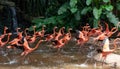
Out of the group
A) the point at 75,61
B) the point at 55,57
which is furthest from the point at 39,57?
the point at 75,61

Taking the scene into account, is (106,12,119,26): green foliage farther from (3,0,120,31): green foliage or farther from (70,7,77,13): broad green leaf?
(70,7,77,13): broad green leaf

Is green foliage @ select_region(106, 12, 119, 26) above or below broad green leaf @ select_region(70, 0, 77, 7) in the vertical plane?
below

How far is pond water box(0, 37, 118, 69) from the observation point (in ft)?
25.2

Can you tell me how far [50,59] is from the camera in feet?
27.3

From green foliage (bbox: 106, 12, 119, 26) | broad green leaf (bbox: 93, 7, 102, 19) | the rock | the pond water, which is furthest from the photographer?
green foliage (bbox: 106, 12, 119, 26)

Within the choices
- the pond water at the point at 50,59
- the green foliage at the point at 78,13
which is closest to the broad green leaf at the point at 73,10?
the green foliage at the point at 78,13

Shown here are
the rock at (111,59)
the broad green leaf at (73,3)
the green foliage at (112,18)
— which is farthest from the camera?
the green foliage at (112,18)

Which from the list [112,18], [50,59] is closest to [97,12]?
[112,18]

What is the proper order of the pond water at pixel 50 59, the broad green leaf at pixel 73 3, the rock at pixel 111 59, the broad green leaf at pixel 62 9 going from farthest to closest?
the broad green leaf at pixel 62 9
the broad green leaf at pixel 73 3
the rock at pixel 111 59
the pond water at pixel 50 59

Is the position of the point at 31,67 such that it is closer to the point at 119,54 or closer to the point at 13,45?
the point at 13,45

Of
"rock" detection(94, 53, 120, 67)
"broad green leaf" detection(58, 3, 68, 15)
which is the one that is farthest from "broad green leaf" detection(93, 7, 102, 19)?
"rock" detection(94, 53, 120, 67)

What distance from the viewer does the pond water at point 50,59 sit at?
7676 mm

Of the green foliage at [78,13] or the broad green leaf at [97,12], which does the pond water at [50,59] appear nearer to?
the broad green leaf at [97,12]

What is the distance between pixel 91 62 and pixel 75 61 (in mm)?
360
